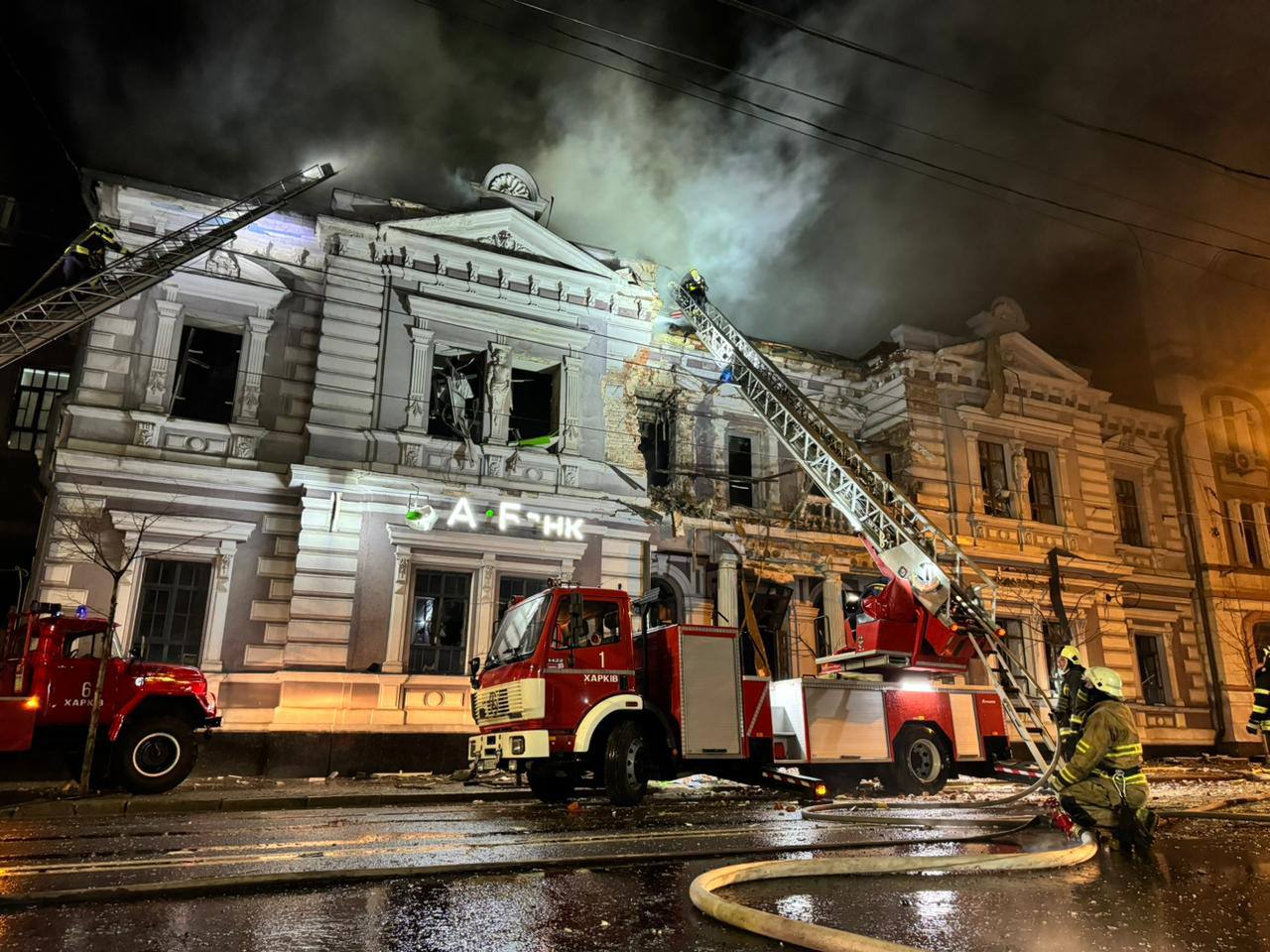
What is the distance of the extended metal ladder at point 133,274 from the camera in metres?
13.2

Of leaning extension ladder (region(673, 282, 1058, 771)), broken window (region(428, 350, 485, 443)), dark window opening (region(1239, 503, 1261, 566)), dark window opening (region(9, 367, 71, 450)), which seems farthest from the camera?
dark window opening (region(1239, 503, 1261, 566))

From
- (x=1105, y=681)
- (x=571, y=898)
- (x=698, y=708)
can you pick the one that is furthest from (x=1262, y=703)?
(x=571, y=898)

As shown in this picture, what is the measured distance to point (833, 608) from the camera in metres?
19.3

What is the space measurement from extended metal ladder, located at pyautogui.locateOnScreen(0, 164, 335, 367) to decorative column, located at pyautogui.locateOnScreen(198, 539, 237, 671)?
4344mm

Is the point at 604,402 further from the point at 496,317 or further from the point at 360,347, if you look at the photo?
the point at 360,347

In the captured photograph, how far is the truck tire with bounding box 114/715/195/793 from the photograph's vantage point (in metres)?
11.2

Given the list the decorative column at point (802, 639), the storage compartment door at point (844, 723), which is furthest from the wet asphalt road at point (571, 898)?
the decorative column at point (802, 639)

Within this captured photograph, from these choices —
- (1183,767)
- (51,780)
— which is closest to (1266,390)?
(1183,767)

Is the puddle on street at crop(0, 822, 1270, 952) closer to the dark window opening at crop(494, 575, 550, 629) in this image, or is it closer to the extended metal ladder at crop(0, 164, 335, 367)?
the dark window opening at crop(494, 575, 550, 629)

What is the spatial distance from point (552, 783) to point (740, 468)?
1136 centimetres

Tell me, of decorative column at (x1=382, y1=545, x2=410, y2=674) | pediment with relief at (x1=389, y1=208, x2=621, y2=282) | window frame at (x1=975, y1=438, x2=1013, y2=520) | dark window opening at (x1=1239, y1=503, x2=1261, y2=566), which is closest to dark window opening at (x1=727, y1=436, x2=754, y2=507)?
pediment with relief at (x1=389, y1=208, x2=621, y2=282)

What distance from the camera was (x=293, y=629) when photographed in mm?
14461

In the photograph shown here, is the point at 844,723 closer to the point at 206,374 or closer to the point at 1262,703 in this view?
the point at 1262,703

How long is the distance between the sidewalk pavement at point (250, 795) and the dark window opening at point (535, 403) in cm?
758
